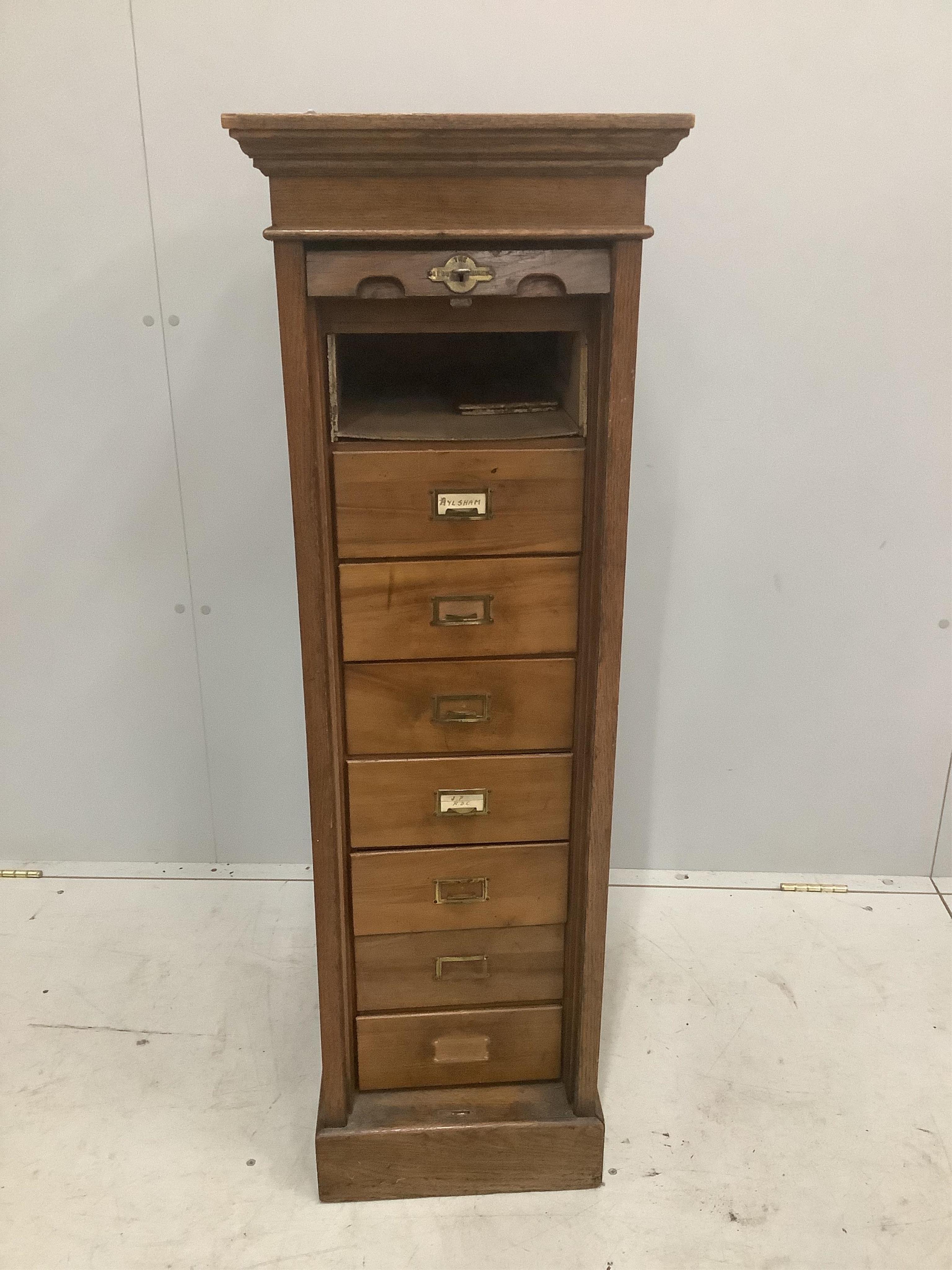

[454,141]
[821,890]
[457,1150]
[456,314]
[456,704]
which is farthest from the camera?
[821,890]

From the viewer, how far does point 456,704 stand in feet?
4.31

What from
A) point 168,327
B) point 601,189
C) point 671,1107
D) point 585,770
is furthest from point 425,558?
point 671,1107

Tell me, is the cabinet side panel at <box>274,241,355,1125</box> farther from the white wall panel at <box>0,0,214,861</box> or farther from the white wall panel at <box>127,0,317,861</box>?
the white wall panel at <box>0,0,214,861</box>

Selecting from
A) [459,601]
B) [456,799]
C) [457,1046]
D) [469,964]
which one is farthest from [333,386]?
[457,1046]

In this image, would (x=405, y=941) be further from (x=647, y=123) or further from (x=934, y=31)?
(x=934, y=31)

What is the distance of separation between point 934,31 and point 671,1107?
6.13ft

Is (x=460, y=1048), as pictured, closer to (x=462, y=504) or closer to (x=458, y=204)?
(x=462, y=504)

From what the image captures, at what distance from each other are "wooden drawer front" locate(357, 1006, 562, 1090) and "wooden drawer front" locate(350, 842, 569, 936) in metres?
0.16

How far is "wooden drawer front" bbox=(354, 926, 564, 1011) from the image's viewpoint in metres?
1.42

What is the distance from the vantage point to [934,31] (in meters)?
1.65

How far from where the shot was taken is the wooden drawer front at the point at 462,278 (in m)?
1.10

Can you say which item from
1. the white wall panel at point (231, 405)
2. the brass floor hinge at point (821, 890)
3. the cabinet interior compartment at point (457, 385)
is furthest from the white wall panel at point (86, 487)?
the brass floor hinge at point (821, 890)

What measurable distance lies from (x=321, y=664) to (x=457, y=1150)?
771 mm

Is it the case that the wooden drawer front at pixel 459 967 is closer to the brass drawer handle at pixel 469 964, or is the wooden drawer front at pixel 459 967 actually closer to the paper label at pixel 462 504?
the brass drawer handle at pixel 469 964
